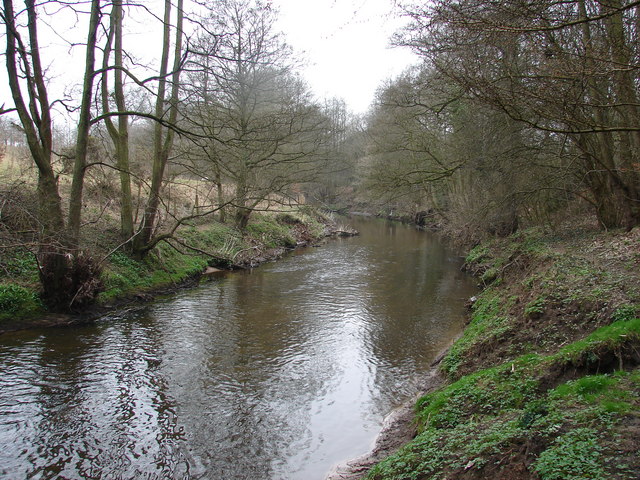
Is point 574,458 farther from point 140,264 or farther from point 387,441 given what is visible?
point 140,264

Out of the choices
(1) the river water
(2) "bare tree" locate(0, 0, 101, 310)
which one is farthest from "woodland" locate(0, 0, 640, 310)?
(1) the river water

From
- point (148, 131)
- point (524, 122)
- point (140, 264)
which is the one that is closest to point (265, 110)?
point (148, 131)

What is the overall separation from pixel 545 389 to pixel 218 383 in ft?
16.2

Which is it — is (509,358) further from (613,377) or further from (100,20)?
(100,20)

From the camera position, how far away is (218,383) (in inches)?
281

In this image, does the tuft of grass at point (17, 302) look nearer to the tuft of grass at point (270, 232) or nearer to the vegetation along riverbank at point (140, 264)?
the vegetation along riverbank at point (140, 264)

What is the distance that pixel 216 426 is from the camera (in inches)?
231

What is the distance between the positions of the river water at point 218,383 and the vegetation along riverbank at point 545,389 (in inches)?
40.0

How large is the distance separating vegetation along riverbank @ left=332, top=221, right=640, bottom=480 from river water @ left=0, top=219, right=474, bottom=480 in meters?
1.02

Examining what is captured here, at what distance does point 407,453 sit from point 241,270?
13291mm

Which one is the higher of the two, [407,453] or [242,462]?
[407,453]

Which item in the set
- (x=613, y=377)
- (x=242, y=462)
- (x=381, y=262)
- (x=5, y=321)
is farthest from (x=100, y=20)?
(x=381, y=262)

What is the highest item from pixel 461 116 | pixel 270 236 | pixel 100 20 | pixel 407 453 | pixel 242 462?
pixel 100 20

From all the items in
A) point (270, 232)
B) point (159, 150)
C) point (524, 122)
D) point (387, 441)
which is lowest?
point (387, 441)
